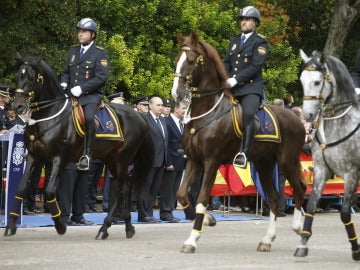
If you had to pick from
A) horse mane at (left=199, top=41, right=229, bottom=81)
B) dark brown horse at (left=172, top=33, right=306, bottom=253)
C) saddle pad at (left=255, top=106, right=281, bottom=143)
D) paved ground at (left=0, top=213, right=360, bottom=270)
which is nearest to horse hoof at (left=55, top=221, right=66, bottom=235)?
paved ground at (left=0, top=213, right=360, bottom=270)

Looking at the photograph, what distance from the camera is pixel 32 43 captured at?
92.8ft

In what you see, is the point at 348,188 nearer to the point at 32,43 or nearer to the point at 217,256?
the point at 217,256

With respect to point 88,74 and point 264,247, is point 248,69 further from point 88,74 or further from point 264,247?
point 88,74

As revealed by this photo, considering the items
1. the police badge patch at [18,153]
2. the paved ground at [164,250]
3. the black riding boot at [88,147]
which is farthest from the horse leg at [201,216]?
the police badge patch at [18,153]

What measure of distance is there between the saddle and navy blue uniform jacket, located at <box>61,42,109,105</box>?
26cm

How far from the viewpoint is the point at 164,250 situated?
602 inches

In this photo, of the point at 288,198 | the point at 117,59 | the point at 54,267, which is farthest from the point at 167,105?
the point at 54,267

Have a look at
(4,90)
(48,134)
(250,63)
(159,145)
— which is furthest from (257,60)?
(4,90)

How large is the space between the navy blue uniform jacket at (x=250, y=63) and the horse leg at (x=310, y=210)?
85.9 inches

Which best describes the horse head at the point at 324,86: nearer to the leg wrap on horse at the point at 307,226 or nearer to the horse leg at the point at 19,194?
the leg wrap on horse at the point at 307,226

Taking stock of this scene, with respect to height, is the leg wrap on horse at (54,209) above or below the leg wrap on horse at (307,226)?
below

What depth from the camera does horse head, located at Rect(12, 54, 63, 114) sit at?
16516 mm

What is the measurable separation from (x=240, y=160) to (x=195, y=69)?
143 cm

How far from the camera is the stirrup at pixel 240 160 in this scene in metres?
15.5
